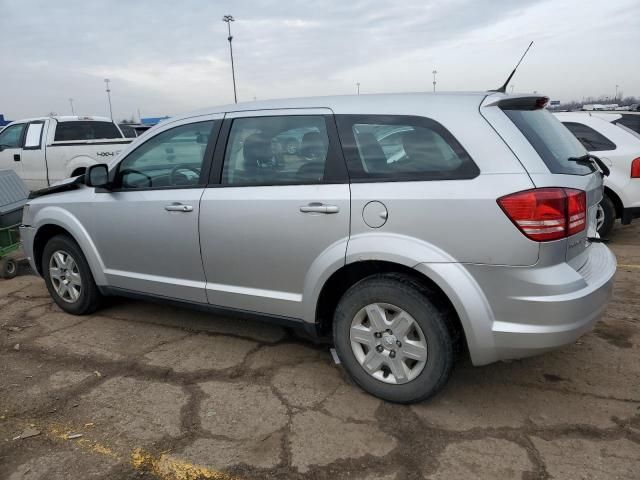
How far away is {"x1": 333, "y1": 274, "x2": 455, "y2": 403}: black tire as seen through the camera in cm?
274

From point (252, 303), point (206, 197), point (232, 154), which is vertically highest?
point (232, 154)

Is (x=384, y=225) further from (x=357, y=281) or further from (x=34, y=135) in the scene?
(x=34, y=135)

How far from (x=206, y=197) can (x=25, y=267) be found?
4194mm

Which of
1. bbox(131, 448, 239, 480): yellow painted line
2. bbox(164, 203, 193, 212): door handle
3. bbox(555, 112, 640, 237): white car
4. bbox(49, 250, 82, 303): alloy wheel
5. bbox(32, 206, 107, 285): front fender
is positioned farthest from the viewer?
bbox(555, 112, 640, 237): white car

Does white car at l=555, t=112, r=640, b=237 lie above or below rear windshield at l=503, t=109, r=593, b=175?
below

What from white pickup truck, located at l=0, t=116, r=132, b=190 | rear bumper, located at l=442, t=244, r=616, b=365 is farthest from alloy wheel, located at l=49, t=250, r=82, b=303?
white pickup truck, located at l=0, t=116, r=132, b=190

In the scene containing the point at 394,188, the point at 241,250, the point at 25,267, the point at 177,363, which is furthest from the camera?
the point at 25,267

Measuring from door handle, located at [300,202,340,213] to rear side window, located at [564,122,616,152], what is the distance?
4658 millimetres

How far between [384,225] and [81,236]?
272 cm

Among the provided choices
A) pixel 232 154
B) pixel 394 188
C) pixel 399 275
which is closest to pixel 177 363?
pixel 232 154

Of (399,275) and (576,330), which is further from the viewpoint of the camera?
(399,275)

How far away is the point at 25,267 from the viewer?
6441 millimetres

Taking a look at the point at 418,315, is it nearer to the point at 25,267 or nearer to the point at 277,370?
the point at 277,370

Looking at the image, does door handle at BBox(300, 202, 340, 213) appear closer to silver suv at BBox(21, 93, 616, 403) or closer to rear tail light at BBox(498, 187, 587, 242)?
silver suv at BBox(21, 93, 616, 403)
